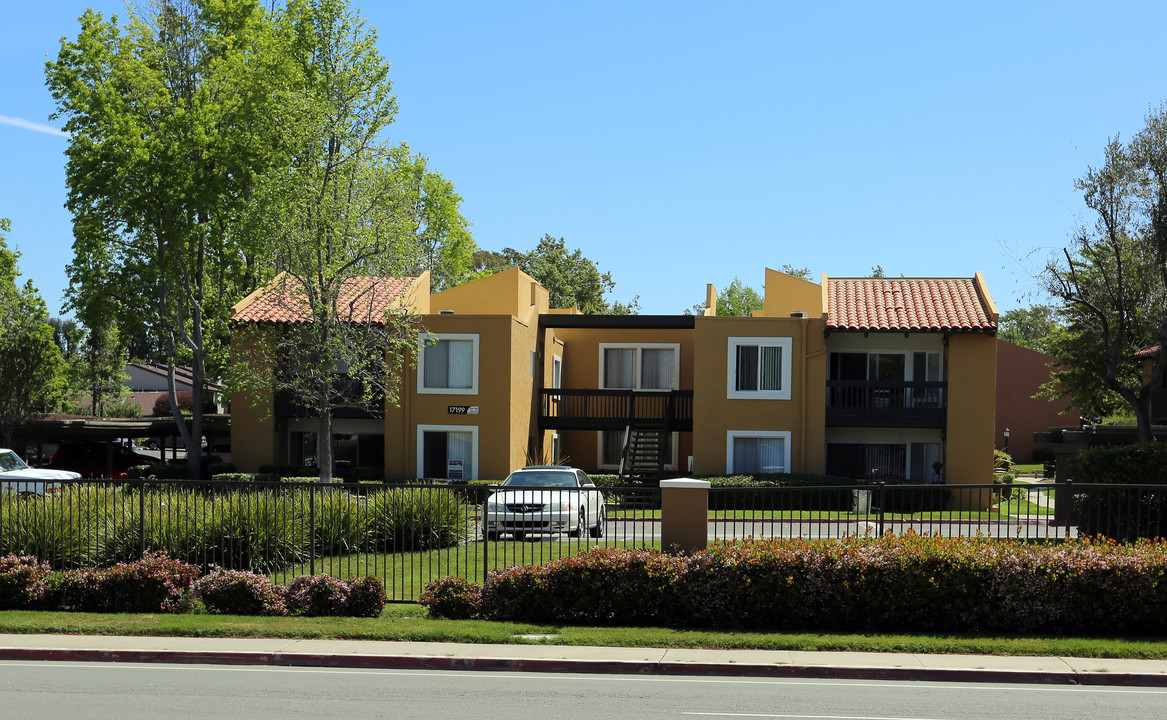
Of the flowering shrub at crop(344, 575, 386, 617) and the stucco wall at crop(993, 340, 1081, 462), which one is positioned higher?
the stucco wall at crop(993, 340, 1081, 462)

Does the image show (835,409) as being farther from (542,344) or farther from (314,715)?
(314,715)

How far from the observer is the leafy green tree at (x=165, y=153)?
3338 centimetres

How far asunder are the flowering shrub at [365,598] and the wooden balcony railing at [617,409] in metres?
20.8

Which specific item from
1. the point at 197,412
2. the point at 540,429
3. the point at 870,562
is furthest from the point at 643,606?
the point at 197,412

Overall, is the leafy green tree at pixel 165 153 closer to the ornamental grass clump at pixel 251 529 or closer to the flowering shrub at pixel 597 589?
the ornamental grass clump at pixel 251 529

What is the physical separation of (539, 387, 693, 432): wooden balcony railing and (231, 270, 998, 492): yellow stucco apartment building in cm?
6

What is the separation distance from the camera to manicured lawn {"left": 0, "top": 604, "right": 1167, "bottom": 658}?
12.3 m

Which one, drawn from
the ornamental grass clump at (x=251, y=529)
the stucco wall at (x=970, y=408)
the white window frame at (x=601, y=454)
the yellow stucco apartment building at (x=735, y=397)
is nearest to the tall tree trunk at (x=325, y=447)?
the yellow stucco apartment building at (x=735, y=397)

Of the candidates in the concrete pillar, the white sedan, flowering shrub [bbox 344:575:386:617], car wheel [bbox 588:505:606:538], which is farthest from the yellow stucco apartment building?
the concrete pillar

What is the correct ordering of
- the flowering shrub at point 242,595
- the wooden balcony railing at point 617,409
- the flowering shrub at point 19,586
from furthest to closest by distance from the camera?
the wooden balcony railing at point 617,409 → the flowering shrub at point 19,586 → the flowering shrub at point 242,595

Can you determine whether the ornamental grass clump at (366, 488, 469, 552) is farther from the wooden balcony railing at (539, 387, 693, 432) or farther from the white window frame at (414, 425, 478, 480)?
the wooden balcony railing at (539, 387, 693, 432)

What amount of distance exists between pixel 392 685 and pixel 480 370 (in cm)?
2232

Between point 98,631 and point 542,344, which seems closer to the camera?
point 98,631

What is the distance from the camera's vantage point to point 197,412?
119 feet
